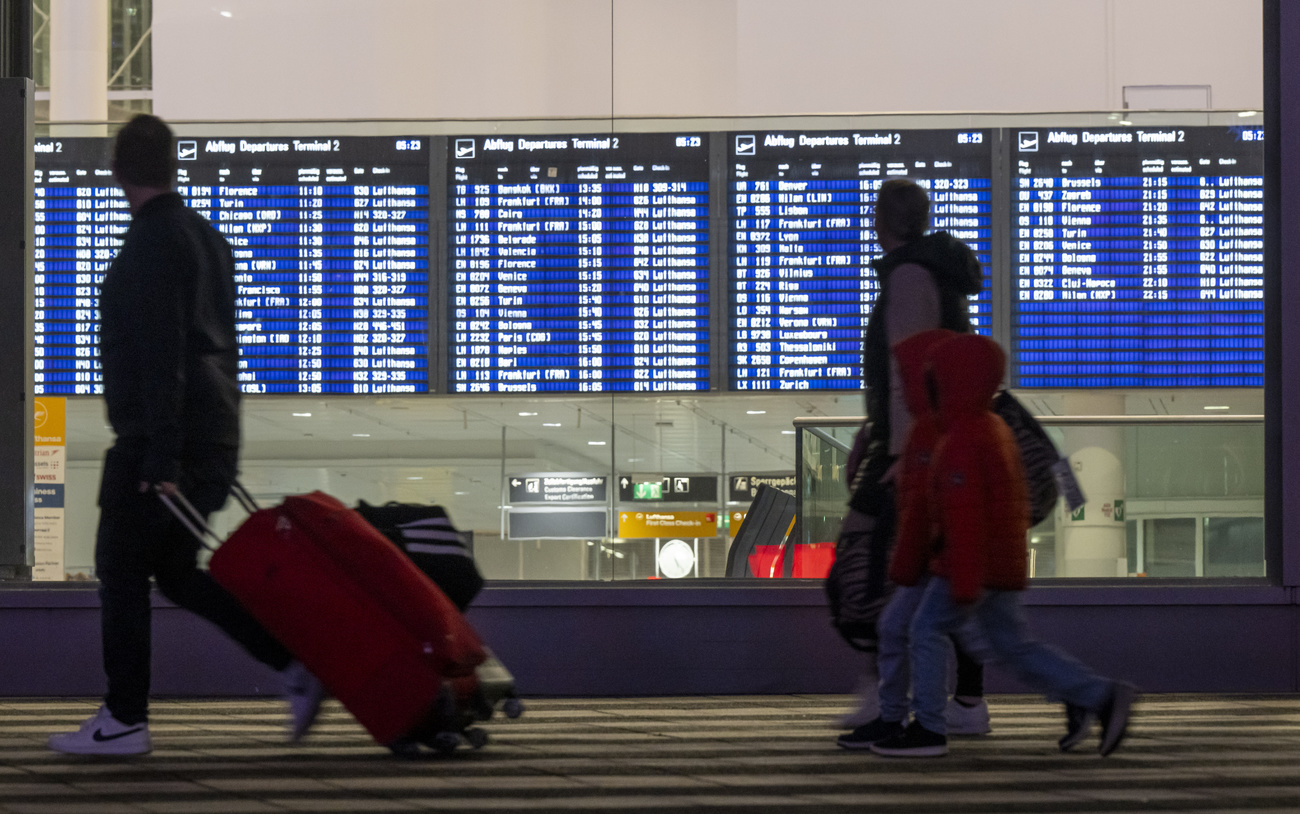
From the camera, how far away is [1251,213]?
5.78 meters

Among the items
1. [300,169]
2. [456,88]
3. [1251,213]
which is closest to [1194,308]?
[1251,213]

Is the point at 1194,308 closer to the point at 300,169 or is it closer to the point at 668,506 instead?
the point at 668,506

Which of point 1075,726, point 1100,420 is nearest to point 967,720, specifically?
point 1075,726

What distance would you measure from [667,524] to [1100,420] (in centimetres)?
165

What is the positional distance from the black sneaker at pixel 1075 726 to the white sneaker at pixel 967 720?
0.39 meters

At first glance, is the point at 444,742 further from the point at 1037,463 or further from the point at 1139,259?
the point at 1139,259

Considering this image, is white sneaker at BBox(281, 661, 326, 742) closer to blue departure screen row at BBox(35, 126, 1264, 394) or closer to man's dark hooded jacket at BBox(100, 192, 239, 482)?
man's dark hooded jacket at BBox(100, 192, 239, 482)

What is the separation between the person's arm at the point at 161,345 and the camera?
369 centimetres

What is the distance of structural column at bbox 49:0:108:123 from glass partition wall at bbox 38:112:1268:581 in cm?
12

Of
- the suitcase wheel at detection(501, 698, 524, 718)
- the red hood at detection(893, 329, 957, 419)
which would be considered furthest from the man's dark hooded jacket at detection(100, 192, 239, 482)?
the red hood at detection(893, 329, 957, 419)

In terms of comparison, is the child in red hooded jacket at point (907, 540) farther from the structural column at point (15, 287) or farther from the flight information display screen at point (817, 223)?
the structural column at point (15, 287)

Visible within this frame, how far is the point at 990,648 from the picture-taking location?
12.6ft

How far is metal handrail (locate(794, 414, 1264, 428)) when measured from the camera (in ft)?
18.8

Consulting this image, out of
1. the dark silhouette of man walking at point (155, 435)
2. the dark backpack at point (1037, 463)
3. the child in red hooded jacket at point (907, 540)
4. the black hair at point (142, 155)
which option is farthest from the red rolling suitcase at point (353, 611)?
the dark backpack at point (1037, 463)
